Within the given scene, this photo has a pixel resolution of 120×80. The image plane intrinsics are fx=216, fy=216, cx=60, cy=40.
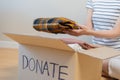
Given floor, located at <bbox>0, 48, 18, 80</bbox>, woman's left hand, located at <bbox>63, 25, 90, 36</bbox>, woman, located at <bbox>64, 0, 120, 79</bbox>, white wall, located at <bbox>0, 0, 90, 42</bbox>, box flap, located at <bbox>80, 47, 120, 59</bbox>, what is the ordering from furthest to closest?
white wall, located at <bbox>0, 0, 90, 42</bbox>, floor, located at <bbox>0, 48, 18, 80</bbox>, woman, located at <bbox>64, 0, 120, 79</bbox>, woman's left hand, located at <bbox>63, 25, 90, 36</bbox>, box flap, located at <bbox>80, 47, 120, 59</bbox>

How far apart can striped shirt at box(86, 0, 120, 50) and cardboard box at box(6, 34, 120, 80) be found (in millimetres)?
455

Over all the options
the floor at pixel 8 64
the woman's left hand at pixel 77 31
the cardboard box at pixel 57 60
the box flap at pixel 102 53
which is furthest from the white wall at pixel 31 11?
the box flap at pixel 102 53

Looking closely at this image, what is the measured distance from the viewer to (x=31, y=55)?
872 millimetres

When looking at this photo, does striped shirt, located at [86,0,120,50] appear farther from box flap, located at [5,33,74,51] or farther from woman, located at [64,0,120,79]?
Answer: box flap, located at [5,33,74,51]

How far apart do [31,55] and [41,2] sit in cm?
101

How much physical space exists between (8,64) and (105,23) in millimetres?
686

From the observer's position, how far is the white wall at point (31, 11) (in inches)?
68.5

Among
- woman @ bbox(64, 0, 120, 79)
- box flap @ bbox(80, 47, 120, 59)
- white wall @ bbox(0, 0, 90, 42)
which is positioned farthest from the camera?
white wall @ bbox(0, 0, 90, 42)

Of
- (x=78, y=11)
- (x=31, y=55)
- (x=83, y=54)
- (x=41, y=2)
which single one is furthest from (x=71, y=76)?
(x=41, y=2)

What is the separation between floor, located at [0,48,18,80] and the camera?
1209 millimetres

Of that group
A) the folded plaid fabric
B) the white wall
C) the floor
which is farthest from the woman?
the floor

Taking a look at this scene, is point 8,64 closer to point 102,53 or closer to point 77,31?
point 77,31

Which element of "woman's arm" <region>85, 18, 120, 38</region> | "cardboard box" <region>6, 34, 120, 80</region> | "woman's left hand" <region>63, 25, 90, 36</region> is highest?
"woman's left hand" <region>63, 25, 90, 36</region>

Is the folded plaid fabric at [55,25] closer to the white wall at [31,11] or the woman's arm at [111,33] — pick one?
the woman's arm at [111,33]
